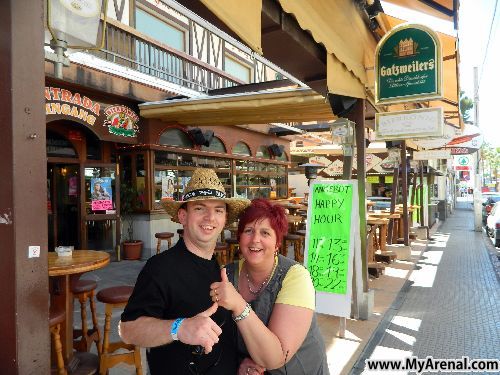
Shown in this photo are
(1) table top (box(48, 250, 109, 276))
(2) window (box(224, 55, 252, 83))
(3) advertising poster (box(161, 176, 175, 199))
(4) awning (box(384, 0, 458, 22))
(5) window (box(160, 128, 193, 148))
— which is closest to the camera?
(1) table top (box(48, 250, 109, 276))

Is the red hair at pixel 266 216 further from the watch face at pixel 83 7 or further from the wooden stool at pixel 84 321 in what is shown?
the wooden stool at pixel 84 321

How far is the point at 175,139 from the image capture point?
10031mm

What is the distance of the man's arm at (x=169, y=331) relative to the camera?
4.13 feet

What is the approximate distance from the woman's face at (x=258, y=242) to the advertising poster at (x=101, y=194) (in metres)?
7.18

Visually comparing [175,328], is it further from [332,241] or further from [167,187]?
[167,187]

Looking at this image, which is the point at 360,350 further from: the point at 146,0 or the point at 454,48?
the point at 146,0

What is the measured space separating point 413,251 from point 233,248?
17.5ft

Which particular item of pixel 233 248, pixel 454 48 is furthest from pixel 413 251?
pixel 454 48

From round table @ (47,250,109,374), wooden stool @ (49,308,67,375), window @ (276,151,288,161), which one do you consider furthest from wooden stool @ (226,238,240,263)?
window @ (276,151,288,161)

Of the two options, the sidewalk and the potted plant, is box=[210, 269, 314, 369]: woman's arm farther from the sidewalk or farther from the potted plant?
the potted plant

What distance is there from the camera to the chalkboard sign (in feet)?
14.4

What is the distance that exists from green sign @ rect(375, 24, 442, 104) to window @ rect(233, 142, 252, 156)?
312 inches

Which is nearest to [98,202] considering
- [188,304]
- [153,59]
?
[153,59]

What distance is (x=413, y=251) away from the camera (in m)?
10.3
